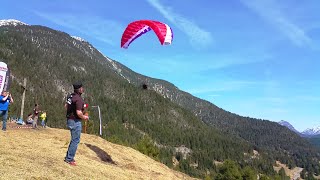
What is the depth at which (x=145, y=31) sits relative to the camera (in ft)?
88.1

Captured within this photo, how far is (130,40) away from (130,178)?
10967 mm

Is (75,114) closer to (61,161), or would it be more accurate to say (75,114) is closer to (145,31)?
(61,161)

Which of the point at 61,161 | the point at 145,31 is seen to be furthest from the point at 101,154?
the point at 145,31

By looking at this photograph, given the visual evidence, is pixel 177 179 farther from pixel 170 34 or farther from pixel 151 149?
pixel 151 149

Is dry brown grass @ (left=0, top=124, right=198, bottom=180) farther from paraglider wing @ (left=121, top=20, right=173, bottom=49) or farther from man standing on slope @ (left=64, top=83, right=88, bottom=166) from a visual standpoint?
paraglider wing @ (left=121, top=20, right=173, bottom=49)

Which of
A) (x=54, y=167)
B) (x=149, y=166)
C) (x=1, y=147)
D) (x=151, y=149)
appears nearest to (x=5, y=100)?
(x=1, y=147)

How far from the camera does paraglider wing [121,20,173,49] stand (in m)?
24.6

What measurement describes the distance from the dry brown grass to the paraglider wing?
753 cm

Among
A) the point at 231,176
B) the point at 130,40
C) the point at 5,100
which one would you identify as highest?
the point at 130,40

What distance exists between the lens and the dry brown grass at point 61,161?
13.7m

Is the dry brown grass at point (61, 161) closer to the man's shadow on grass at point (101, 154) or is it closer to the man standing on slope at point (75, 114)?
the man's shadow on grass at point (101, 154)

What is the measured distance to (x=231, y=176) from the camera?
109312 mm

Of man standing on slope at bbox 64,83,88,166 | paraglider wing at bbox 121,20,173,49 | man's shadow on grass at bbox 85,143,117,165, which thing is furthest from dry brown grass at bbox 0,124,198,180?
paraglider wing at bbox 121,20,173,49

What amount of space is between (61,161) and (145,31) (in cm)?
1300
